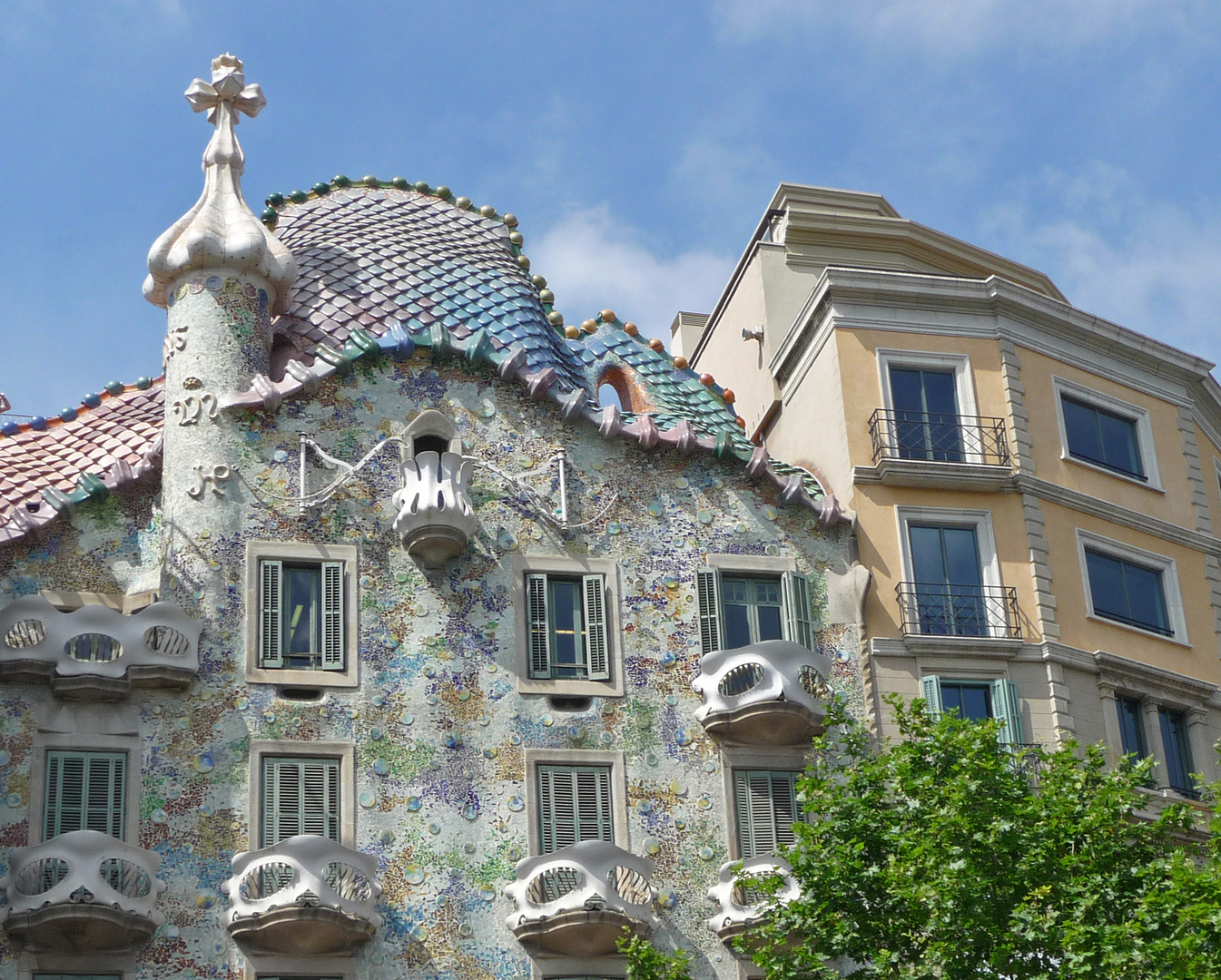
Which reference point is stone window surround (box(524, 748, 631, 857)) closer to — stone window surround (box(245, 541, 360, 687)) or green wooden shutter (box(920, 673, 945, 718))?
stone window surround (box(245, 541, 360, 687))

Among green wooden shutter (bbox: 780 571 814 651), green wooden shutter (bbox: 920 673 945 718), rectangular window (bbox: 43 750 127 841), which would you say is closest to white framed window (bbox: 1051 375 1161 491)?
green wooden shutter (bbox: 920 673 945 718)

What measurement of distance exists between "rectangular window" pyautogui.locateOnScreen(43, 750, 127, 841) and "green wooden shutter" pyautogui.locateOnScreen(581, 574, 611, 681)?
20.3ft

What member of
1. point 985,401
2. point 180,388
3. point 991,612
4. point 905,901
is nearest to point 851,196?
point 985,401

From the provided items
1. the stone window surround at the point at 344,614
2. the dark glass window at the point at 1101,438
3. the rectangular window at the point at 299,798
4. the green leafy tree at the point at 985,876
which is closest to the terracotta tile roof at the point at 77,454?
the stone window surround at the point at 344,614

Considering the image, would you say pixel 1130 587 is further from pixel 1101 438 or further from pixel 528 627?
pixel 528 627

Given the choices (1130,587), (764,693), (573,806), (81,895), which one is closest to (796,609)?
(764,693)

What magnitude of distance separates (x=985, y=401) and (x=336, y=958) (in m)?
12.6

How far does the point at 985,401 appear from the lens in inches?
1329

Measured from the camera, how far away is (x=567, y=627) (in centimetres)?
3098

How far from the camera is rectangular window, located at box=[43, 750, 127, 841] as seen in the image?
2853 cm

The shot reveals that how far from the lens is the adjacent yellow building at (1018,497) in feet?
104

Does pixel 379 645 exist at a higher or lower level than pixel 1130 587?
lower

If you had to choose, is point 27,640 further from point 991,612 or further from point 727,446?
point 991,612

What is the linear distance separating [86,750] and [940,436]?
12.8m
